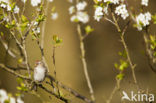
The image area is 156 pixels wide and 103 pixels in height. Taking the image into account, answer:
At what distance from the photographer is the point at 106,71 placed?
8.19 feet

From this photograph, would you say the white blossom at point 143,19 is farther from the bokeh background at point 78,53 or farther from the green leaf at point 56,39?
the bokeh background at point 78,53

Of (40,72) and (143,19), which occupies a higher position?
(143,19)

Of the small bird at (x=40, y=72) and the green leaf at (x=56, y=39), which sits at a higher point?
the green leaf at (x=56, y=39)

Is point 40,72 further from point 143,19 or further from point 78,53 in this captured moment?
point 78,53

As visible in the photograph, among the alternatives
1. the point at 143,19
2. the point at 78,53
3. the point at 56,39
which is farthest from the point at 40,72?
the point at 78,53

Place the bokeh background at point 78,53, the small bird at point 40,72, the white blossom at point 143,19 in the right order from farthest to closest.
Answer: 1. the bokeh background at point 78,53
2. the small bird at point 40,72
3. the white blossom at point 143,19

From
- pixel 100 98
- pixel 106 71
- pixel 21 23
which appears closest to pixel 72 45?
pixel 106 71

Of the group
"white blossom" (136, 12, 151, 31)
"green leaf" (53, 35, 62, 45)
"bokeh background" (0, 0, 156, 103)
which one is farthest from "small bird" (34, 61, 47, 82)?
"bokeh background" (0, 0, 156, 103)

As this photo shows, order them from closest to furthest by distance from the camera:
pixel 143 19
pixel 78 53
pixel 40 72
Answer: pixel 143 19, pixel 40 72, pixel 78 53

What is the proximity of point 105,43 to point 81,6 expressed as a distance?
759 millimetres

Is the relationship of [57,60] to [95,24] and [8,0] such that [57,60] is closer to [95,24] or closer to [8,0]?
[95,24]

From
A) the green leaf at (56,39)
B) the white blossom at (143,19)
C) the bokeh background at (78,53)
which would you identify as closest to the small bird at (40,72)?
the green leaf at (56,39)

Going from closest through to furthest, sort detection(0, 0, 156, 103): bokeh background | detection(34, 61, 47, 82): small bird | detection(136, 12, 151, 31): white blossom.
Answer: detection(136, 12, 151, 31): white blossom, detection(34, 61, 47, 82): small bird, detection(0, 0, 156, 103): bokeh background

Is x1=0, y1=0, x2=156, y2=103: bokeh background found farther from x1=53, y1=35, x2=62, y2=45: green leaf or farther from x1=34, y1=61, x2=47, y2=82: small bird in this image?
x1=53, y1=35, x2=62, y2=45: green leaf
